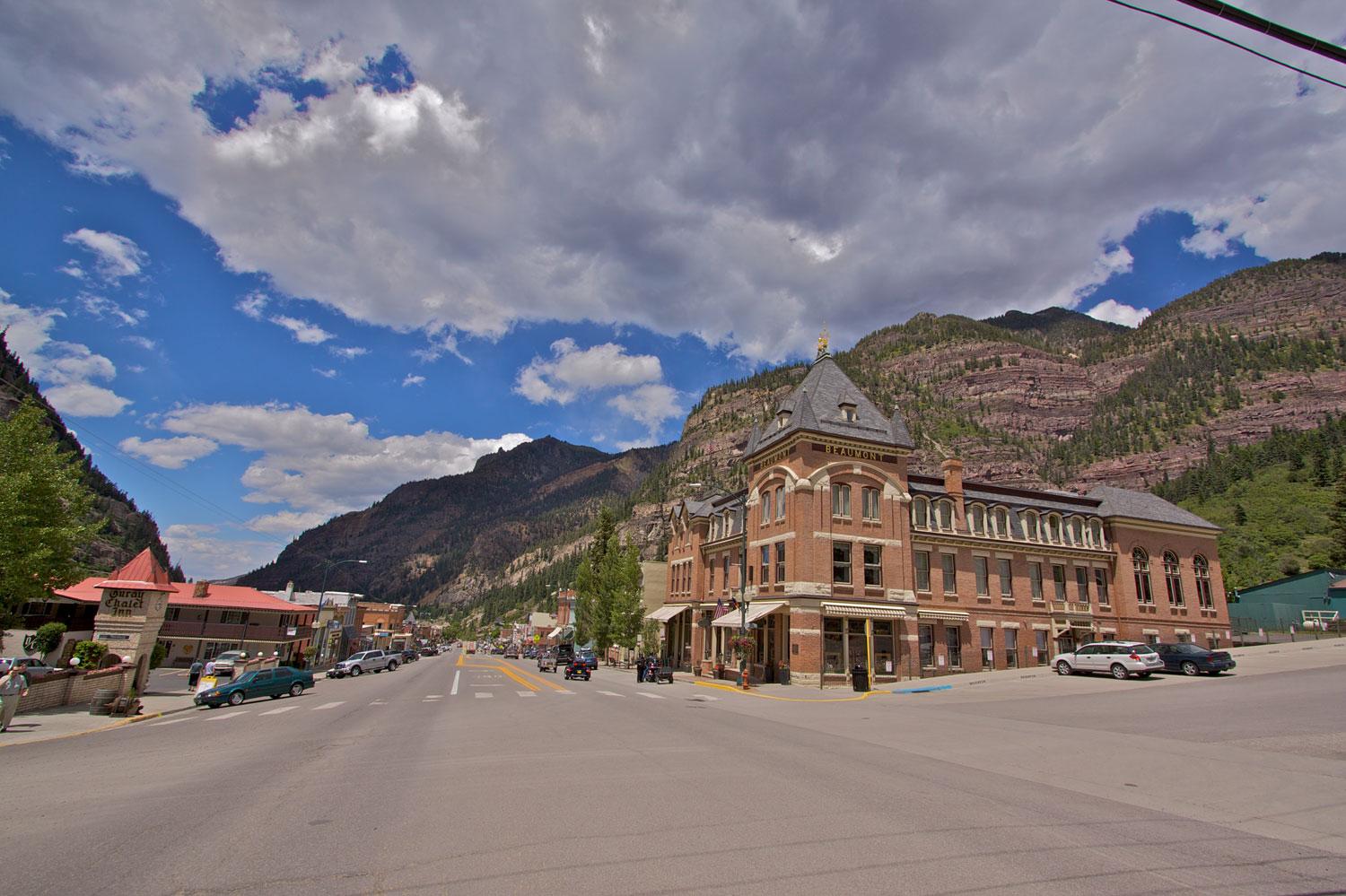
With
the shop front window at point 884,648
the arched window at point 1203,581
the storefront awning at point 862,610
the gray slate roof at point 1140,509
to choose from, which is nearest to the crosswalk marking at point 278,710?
the storefront awning at point 862,610

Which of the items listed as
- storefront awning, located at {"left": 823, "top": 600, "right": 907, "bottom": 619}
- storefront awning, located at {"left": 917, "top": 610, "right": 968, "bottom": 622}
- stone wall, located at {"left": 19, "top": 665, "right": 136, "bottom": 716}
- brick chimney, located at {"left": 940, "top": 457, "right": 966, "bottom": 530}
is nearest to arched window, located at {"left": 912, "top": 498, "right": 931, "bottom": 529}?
brick chimney, located at {"left": 940, "top": 457, "right": 966, "bottom": 530}

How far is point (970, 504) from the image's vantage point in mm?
41656

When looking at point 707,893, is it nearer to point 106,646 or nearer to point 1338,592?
point 106,646

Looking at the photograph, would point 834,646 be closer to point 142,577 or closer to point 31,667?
point 142,577

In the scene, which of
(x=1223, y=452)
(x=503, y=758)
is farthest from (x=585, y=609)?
(x=1223, y=452)

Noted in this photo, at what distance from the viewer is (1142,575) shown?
1742 inches

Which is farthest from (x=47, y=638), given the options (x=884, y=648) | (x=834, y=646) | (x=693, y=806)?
(x=884, y=648)

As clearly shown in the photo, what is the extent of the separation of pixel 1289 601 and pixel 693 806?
228ft

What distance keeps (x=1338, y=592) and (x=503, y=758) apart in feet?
225

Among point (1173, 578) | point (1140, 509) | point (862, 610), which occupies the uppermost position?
point (1140, 509)

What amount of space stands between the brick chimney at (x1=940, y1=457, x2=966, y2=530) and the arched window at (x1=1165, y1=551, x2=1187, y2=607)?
664 inches

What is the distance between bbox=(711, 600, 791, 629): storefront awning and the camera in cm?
3653

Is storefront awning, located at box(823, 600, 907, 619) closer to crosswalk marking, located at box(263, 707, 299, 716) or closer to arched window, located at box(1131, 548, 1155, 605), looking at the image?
arched window, located at box(1131, 548, 1155, 605)

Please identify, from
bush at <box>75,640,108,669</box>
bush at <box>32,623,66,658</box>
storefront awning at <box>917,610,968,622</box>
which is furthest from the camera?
bush at <box>32,623,66,658</box>
